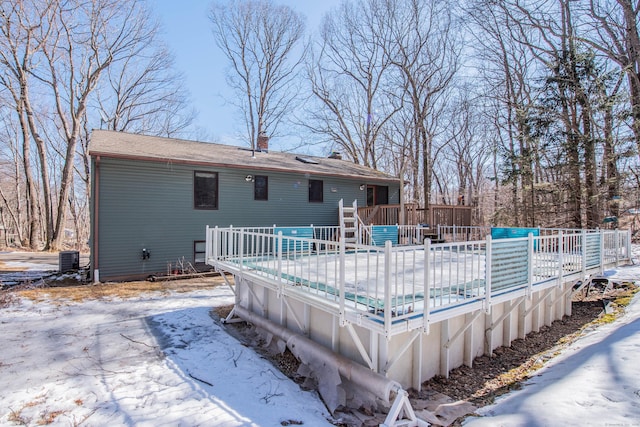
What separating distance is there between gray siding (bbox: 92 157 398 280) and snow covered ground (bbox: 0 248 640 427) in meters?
3.53

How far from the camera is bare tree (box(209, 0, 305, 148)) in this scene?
72.4 ft

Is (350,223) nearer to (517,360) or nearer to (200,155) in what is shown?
(200,155)

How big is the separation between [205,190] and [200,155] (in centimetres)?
121

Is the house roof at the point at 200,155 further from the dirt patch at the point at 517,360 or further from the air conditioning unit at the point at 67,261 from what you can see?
the dirt patch at the point at 517,360

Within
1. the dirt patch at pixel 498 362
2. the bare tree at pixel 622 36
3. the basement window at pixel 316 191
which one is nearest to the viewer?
the dirt patch at pixel 498 362

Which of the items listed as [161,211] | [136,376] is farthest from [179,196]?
[136,376]

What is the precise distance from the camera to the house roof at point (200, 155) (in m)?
9.20

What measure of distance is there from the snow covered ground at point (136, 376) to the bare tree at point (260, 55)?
58.2 ft

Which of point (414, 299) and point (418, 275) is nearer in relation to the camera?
point (414, 299)

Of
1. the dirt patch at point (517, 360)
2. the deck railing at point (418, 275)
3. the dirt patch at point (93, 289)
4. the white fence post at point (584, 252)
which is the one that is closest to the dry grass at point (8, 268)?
the dirt patch at point (93, 289)

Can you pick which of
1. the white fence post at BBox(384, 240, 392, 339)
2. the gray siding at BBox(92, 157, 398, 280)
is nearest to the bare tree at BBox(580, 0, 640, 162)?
the gray siding at BBox(92, 157, 398, 280)

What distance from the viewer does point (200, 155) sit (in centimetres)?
1070

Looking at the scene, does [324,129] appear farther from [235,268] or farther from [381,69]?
[235,268]

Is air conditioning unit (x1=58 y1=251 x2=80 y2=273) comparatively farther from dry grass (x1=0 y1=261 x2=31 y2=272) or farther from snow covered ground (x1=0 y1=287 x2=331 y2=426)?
snow covered ground (x1=0 y1=287 x2=331 y2=426)
